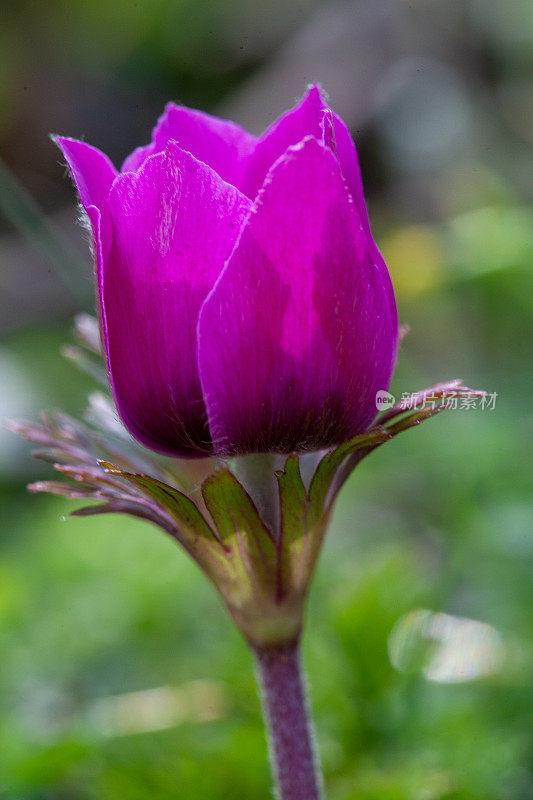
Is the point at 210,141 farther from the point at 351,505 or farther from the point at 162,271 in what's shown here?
the point at 351,505

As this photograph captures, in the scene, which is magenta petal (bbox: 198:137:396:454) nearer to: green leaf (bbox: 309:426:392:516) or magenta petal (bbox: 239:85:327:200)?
green leaf (bbox: 309:426:392:516)

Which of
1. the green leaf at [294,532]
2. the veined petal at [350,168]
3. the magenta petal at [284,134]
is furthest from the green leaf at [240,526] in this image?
the magenta petal at [284,134]

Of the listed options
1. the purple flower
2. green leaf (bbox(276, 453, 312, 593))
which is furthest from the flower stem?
the purple flower

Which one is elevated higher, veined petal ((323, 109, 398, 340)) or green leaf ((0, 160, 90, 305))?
green leaf ((0, 160, 90, 305))

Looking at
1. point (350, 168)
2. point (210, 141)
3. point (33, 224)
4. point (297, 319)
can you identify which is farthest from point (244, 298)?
point (33, 224)

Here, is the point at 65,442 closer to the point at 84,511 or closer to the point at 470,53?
the point at 84,511

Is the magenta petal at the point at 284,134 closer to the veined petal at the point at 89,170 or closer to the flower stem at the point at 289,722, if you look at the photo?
the veined petal at the point at 89,170

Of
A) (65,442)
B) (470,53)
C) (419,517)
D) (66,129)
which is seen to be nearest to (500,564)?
(419,517)

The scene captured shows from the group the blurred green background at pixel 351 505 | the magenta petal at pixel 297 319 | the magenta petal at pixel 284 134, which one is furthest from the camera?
the blurred green background at pixel 351 505
